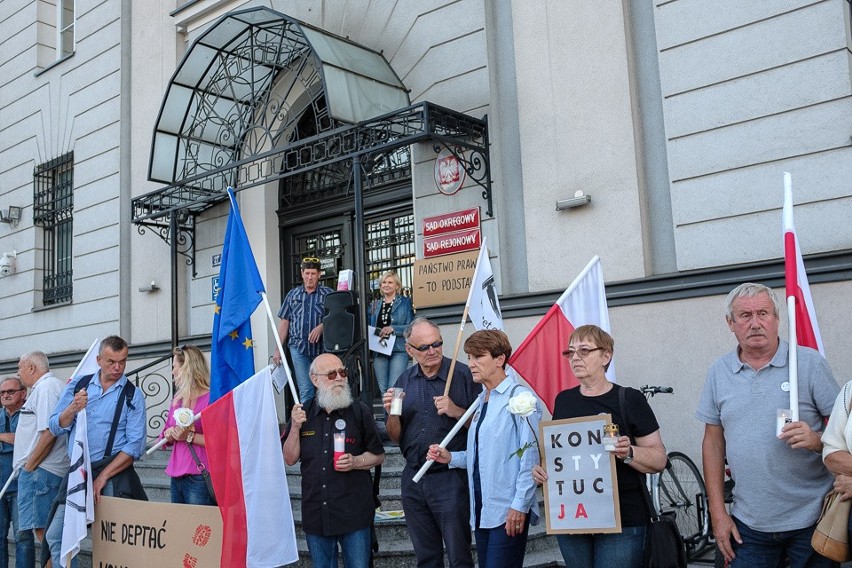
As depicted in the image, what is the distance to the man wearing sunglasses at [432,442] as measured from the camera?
5000 millimetres

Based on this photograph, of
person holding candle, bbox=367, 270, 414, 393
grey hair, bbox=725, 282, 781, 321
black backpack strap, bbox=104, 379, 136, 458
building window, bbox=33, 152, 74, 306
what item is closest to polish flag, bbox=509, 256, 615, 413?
grey hair, bbox=725, 282, 781, 321

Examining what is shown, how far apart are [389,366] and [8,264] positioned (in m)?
9.87

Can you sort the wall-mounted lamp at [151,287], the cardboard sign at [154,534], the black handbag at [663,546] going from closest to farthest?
the black handbag at [663,546]
the cardboard sign at [154,534]
the wall-mounted lamp at [151,287]

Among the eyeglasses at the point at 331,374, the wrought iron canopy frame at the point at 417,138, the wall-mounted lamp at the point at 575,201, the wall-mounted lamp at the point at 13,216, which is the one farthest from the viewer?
the wall-mounted lamp at the point at 13,216

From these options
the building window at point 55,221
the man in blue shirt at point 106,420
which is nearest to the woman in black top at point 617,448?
the man in blue shirt at point 106,420

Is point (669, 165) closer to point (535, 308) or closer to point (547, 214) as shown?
point (547, 214)

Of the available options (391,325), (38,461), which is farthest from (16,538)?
(391,325)

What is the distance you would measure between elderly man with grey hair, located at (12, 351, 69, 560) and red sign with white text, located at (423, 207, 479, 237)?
4.19 m

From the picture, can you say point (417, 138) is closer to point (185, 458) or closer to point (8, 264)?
point (185, 458)

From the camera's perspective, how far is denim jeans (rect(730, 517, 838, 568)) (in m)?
3.75

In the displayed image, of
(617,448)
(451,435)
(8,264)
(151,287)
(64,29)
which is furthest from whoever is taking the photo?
(64,29)

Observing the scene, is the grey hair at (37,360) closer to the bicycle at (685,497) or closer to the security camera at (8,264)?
the bicycle at (685,497)

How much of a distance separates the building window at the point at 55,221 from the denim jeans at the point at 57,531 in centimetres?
871

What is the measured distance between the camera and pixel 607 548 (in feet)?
13.4
